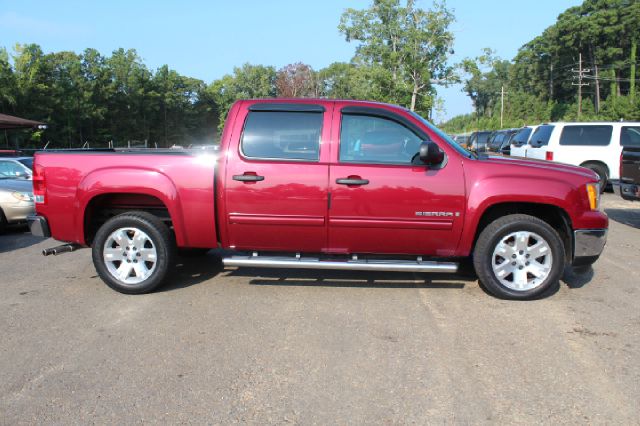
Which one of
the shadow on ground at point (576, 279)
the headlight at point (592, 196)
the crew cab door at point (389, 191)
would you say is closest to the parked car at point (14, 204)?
the crew cab door at point (389, 191)

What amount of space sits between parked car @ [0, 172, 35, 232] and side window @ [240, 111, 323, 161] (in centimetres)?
618

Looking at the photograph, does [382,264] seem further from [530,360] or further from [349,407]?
[349,407]

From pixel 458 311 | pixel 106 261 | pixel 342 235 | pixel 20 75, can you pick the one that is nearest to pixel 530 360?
pixel 458 311

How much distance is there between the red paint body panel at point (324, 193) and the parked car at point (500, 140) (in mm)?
15841

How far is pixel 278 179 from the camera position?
4867 millimetres

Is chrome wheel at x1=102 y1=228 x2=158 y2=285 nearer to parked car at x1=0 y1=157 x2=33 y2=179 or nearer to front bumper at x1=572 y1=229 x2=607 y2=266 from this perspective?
front bumper at x1=572 y1=229 x2=607 y2=266

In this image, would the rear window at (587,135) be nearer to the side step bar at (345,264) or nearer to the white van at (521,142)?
the white van at (521,142)

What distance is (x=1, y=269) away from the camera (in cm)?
635

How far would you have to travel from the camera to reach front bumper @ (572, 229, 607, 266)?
484 cm

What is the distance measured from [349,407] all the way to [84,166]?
146 inches

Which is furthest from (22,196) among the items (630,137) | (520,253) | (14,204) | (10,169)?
(630,137)

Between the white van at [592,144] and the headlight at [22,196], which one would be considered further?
the white van at [592,144]

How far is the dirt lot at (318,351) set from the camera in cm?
300

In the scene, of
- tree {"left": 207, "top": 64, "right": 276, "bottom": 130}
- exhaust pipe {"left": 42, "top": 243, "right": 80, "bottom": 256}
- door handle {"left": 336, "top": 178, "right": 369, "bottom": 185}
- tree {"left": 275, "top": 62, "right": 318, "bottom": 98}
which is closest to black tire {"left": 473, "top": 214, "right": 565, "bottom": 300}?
door handle {"left": 336, "top": 178, "right": 369, "bottom": 185}
